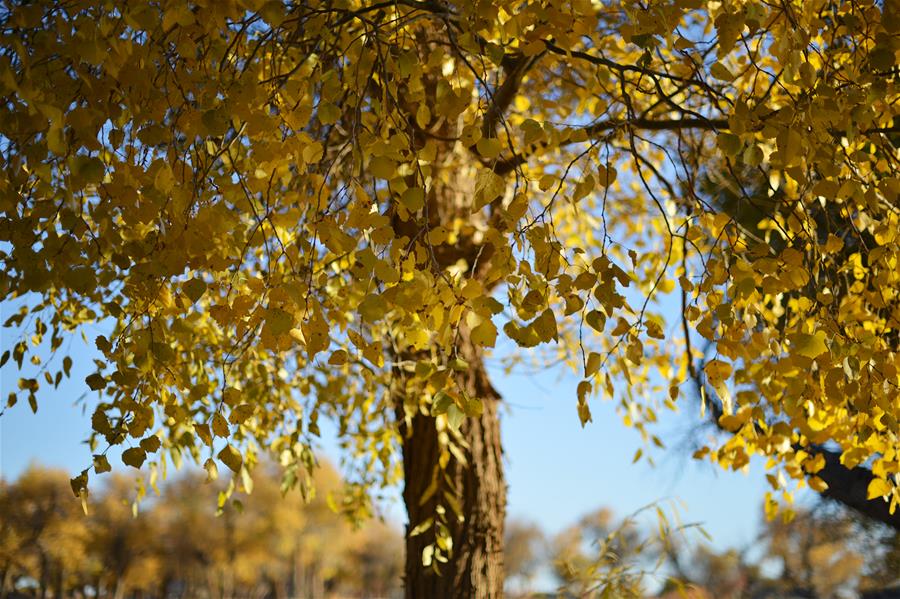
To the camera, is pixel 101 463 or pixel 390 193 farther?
pixel 390 193

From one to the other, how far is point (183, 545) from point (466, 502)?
2115 centimetres

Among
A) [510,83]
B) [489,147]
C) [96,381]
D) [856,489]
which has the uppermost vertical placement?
[510,83]

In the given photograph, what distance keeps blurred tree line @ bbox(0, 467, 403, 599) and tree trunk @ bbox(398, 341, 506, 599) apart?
0.46 meters

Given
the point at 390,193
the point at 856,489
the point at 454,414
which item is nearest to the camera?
the point at 454,414

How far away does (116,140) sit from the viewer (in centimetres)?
140

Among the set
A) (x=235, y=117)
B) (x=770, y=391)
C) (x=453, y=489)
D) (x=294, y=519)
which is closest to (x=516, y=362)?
(x=453, y=489)

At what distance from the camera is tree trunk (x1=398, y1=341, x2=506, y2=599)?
8.48 ft

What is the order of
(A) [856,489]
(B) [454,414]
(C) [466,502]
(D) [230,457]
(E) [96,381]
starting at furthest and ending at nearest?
(A) [856,489]
(C) [466,502]
(E) [96,381]
(D) [230,457]
(B) [454,414]

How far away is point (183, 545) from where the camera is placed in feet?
70.6

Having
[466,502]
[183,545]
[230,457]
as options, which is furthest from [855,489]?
[183,545]

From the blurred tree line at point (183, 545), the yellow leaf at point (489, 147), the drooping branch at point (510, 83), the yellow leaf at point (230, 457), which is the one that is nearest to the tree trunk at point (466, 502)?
the blurred tree line at point (183, 545)

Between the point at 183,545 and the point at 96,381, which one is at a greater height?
the point at 183,545

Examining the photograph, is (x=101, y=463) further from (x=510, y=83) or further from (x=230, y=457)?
(x=510, y=83)

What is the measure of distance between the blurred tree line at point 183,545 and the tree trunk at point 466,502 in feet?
1.52
